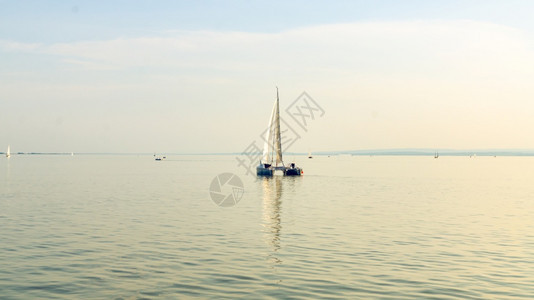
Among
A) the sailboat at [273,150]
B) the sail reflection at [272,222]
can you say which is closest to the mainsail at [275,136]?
the sailboat at [273,150]

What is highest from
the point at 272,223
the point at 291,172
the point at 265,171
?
the point at 265,171

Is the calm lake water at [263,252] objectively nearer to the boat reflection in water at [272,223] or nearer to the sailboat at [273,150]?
the boat reflection in water at [272,223]

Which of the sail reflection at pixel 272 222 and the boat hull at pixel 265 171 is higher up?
the boat hull at pixel 265 171

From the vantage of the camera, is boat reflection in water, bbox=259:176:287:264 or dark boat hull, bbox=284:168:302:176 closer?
boat reflection in water, bbox=259:176:287:264

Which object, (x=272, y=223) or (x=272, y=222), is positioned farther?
(x=272, y=222)

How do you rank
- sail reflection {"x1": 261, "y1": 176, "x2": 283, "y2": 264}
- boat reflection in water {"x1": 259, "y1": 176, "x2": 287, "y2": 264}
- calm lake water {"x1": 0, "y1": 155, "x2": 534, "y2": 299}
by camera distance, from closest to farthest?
calm lake water {"x1": 0, "y1": 155, "x2": 534, "y2": 299} → boat reflection in water {"x1": 259, "y1": 176, "x2": 287, "y2": 264} → sail reflection {"x1": 261, "y1": 176, "x2": 283, "y2": 264}

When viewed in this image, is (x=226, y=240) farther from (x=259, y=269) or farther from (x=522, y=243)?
(x=522, y=243)

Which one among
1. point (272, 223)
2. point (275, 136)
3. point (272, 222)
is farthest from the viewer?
point (275, 136)

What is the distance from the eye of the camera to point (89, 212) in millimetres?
48906

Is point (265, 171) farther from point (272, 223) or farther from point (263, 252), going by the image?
point (263, 252)

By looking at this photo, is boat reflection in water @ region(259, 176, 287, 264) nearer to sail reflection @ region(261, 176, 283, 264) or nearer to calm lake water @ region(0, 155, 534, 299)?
sail reflection @ region(261, 176, 283, 264)

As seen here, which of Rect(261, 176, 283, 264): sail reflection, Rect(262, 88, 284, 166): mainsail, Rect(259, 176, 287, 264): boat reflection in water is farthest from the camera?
Rect(262, 88, 284, 166): mainsail

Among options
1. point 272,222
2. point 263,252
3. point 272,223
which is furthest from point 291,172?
point 263,252

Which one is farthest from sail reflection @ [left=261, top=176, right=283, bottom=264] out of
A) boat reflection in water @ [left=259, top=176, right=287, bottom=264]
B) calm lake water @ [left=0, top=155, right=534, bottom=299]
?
calm lake water @ [left=0, top=155, right=534, bottom=299]
